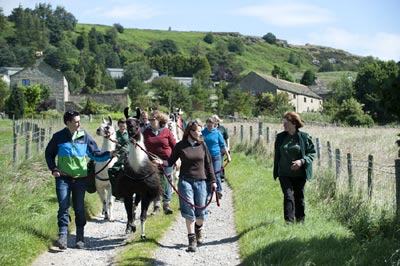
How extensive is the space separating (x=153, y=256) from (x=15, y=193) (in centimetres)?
459

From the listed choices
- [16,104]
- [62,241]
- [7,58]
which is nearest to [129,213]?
[62,241]

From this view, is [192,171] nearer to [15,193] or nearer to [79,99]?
[15,193]

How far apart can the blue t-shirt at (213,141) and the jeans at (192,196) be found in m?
4.23

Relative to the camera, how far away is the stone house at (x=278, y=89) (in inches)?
3691

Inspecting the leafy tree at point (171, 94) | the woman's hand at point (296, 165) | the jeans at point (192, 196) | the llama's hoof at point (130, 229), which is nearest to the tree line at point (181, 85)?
the leafy tree at point (171, 94)

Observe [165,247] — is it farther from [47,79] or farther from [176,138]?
[47,79]

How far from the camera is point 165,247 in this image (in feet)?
30.9

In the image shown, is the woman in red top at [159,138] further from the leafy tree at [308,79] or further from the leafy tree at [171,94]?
the leafy tree at [308,79]

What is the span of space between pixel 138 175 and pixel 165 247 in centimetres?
125

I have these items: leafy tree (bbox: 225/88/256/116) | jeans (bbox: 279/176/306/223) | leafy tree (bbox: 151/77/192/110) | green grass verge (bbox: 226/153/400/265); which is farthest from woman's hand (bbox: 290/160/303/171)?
leafy tree (bbox: 151/77/192/110)

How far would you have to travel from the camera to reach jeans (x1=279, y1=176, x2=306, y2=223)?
9719mm

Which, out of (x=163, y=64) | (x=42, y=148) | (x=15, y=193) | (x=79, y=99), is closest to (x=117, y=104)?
(x=79, y=99)

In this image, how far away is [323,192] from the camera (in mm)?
12578

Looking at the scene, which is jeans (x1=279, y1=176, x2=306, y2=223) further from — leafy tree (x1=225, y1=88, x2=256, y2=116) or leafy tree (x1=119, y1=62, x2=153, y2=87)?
leafy tree (x1=119, y1=62, x2=153, y2=87)
